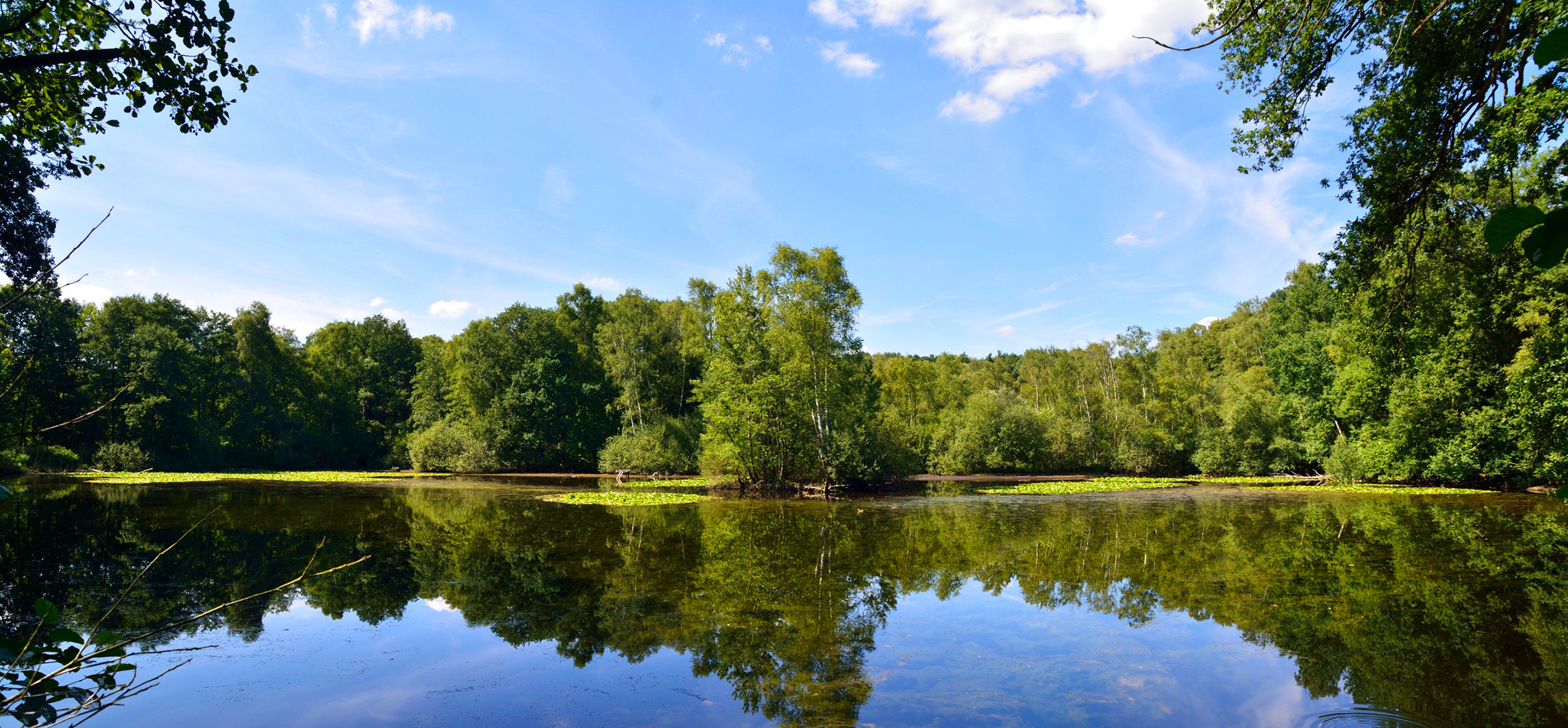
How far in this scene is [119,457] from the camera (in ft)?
119

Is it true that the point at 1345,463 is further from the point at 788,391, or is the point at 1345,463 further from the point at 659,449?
the point at 659,449

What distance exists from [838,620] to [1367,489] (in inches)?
1190

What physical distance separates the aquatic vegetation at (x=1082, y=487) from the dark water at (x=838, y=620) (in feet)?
39.7

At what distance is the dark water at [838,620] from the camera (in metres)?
6.91

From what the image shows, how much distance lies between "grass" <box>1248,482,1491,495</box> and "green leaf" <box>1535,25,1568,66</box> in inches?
1347

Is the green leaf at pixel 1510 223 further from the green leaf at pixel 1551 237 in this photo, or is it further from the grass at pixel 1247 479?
the grass at pixel 1247 479

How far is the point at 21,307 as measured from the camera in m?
27.2

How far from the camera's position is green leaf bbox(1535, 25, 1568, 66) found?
126cm

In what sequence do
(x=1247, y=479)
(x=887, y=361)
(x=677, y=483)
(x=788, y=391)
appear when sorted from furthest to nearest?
(x=887, y=361) < (x=1247, y=479) < (x=677, y=483) < (x=788, y=391)

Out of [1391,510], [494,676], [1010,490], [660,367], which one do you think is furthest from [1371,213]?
[660,367]

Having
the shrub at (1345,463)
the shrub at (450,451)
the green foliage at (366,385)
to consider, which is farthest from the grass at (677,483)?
the shrub at (1345,463)

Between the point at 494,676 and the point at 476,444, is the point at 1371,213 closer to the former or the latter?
the point at 494,676

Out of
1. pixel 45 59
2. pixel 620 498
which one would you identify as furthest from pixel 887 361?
pixel 45 59

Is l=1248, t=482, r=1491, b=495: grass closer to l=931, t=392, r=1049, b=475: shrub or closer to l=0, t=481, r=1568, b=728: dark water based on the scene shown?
l=0, t=481, r=1568, b=728: dark water
